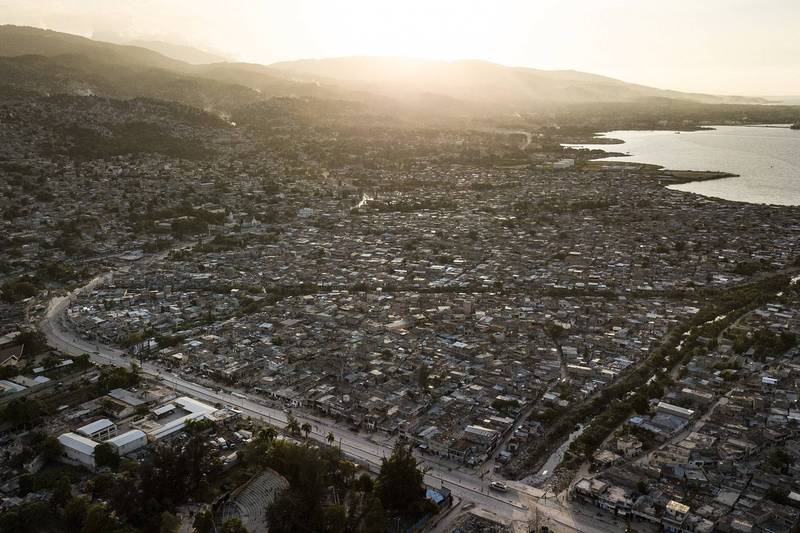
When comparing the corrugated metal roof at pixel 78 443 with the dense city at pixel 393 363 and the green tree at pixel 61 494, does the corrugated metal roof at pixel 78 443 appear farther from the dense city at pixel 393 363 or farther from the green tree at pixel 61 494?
the green tree at pixel 61 494

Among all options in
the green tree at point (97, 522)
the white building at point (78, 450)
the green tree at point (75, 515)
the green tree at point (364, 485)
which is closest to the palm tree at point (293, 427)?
the green tree at point (364, 485)

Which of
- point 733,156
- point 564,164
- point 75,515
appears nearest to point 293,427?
point 75,515

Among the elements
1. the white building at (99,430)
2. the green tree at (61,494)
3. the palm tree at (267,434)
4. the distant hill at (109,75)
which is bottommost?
the white building at (99,430)

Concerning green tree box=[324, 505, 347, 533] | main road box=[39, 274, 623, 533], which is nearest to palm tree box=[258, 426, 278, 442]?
main road box=[39, 274, 623, 533]

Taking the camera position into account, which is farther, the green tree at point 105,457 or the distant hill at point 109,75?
the distant hill at point 109,75

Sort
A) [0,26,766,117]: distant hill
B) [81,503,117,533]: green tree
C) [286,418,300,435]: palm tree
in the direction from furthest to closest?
[0,26,766,117]: distant hill, [286,418,300,435]: palm tree, [81,503,117,533]: green tree

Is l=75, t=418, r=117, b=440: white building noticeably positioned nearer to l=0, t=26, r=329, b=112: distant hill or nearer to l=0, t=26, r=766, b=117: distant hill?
l=0, t=26, r=766, b=117: distant hill

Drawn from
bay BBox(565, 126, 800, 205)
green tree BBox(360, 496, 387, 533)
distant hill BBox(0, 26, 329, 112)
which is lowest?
green tree BBox(360, 496, 387, 533)

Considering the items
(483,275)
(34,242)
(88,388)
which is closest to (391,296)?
(483,275)
